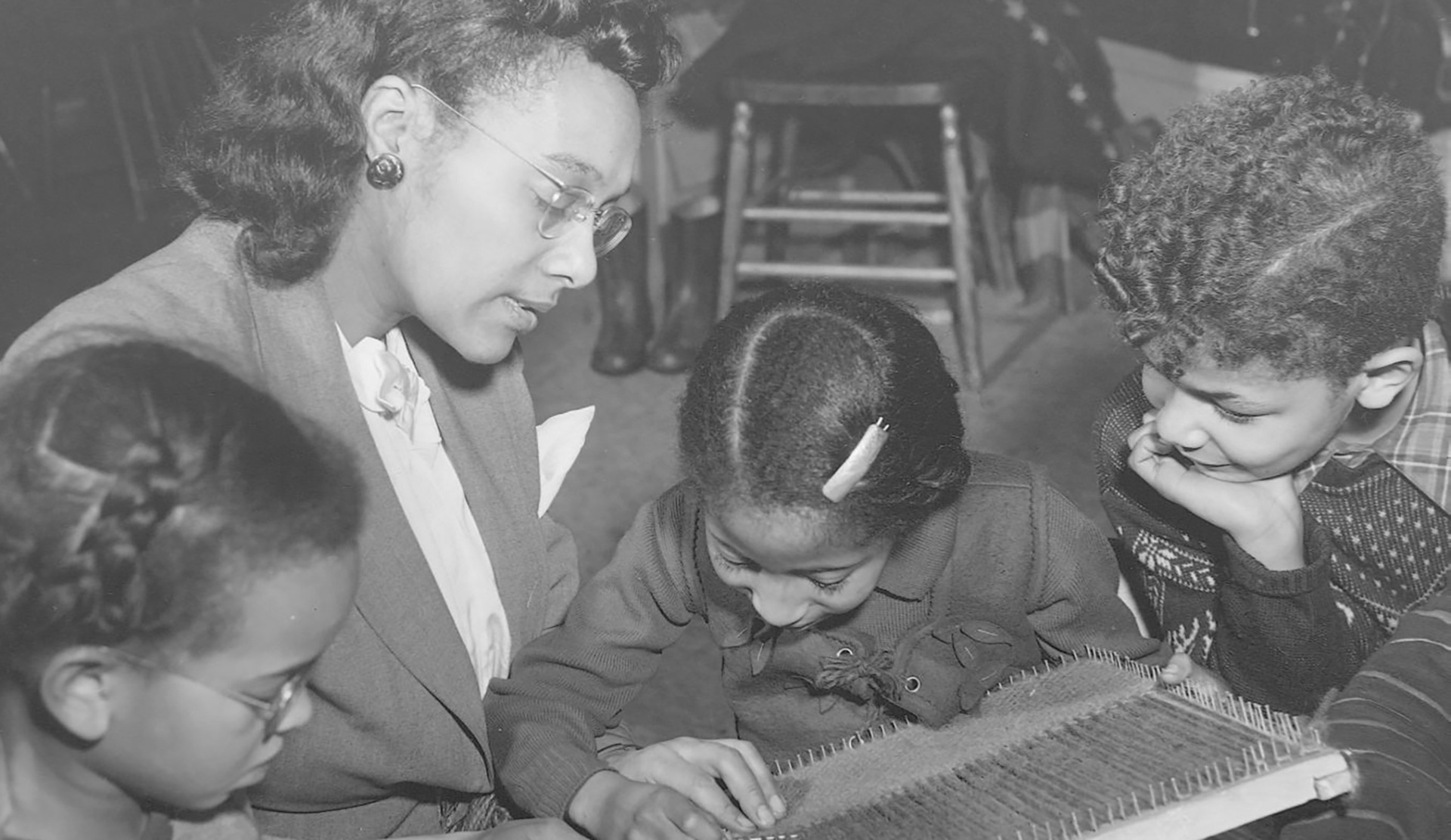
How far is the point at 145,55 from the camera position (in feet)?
12.1

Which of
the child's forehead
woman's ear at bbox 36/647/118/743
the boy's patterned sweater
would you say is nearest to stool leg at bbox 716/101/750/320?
the boy's patterned sweater

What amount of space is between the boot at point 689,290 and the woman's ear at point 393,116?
10.3 ft

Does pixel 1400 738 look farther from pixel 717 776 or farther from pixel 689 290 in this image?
pixel 689 290

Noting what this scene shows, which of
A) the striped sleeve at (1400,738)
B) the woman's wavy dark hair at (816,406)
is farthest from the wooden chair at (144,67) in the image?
the striped sleeve at (1400,738)

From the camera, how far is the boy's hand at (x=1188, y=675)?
1.74 m

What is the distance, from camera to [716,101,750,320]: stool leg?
432 centimetres

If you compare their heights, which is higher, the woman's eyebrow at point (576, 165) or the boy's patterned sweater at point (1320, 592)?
the woman's eyebrow at point (576, 165)

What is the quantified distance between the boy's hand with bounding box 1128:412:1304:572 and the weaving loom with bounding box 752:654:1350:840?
0.90ft

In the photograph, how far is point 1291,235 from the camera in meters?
1.73

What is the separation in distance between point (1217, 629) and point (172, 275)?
1.64 metres

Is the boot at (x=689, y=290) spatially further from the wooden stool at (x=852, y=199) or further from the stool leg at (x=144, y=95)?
the stool leg at (x=144, y=95)

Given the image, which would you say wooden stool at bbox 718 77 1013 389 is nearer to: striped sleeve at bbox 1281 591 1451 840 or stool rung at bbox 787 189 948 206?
stool rung at bbox 787 189 948 206

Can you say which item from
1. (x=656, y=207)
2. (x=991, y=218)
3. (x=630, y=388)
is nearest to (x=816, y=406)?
(x=630, y=388)

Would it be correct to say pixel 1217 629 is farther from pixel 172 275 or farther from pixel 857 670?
pixel 172 275
